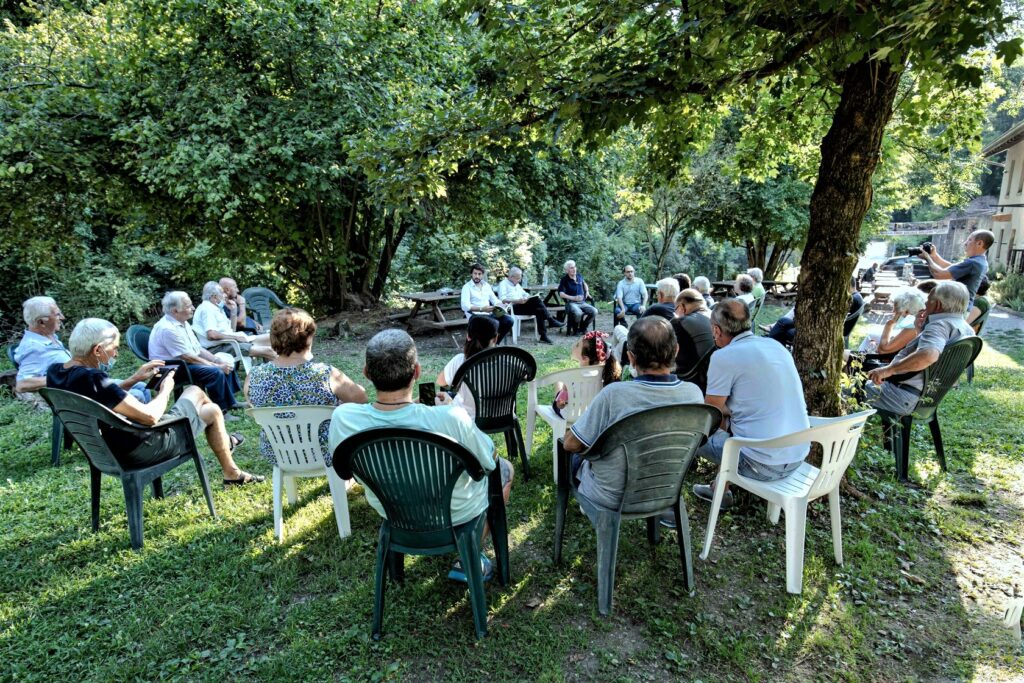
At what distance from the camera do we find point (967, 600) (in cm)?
271

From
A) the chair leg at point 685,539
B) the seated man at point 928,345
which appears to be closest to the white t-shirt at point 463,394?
the chair leg at point 685,539

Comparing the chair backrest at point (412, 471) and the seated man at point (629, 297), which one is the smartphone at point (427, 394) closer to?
the chair backrest at point (412, 471)

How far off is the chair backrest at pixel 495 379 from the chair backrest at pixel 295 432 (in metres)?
0.99

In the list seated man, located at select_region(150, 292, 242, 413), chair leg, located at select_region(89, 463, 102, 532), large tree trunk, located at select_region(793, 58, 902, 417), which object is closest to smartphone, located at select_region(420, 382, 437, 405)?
chair leg, located at select_region(89, 463, 102, 532)

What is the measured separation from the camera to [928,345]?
3.71m

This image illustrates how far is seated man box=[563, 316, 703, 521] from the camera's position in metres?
2.47

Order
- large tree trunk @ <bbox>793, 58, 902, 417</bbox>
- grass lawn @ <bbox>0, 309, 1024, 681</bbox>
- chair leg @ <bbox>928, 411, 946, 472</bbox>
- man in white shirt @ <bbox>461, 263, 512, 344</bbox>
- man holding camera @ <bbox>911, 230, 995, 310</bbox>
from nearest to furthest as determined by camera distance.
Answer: grass lawn @ <bbox>0, 309, 1024, 681</bbox>
large tree trunk @ <bbox>793, 58, 902, 417</bbox>
chair leg @ <bbox>928, 411, 946, 472</bbox>
man holding camera @ <bbox>911, 230, 995, 310</bbox>
man in white shirt @ <bbox>461, 263, 512, 344</bbox>

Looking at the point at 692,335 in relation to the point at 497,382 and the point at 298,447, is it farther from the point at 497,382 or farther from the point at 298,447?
Result: the point at 298,447

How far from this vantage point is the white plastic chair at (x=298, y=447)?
117 inches

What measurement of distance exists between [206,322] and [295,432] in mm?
3840

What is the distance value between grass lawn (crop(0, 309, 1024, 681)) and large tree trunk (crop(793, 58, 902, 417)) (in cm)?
89

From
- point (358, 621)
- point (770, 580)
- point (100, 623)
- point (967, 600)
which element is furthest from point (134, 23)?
point (967, 600)

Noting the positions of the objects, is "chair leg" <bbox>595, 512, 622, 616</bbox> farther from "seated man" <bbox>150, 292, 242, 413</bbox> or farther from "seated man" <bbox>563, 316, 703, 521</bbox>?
"seated man" <bbox>150, 292, 242, 413</bbox>

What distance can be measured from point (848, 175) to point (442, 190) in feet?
9.26
